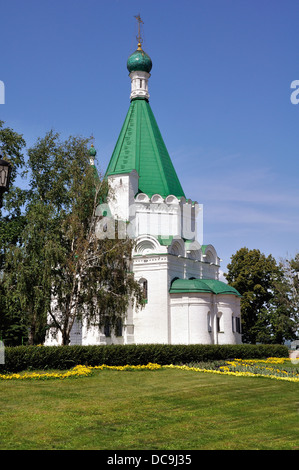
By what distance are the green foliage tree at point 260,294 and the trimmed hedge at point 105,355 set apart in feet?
44.0

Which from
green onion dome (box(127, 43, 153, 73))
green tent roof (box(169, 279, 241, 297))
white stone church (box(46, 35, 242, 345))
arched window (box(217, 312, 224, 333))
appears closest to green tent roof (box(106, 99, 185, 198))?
white stone church (box(46, 35, 242, 345))

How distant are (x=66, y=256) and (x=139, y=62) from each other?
18.3 metres

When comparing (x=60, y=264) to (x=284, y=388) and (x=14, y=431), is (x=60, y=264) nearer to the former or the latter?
(x=284, y=388)

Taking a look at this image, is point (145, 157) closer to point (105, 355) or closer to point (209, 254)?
point (209, 254)

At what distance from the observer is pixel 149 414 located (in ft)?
31.9

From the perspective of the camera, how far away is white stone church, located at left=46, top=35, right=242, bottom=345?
91.7 ft

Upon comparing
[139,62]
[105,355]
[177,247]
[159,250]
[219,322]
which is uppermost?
[139,62]

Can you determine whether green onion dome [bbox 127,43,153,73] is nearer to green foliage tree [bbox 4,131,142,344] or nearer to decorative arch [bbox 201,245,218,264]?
decorative arch [bbox 201,245,218,264]

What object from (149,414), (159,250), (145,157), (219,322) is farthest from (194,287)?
(149,414)

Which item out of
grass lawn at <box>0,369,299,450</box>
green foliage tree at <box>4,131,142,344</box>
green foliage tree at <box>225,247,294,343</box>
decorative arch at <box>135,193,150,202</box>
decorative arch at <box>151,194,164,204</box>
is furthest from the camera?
green foliage tree at <box>225,247,294,343</box>

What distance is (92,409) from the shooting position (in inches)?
400

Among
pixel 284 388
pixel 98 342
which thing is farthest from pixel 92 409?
pixel 98 342

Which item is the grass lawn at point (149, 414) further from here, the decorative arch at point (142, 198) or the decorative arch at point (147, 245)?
the decorative arch at point (142, 198)

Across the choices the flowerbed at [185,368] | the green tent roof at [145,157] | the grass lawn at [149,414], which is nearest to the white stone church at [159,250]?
the green tent roof at [145,157]
